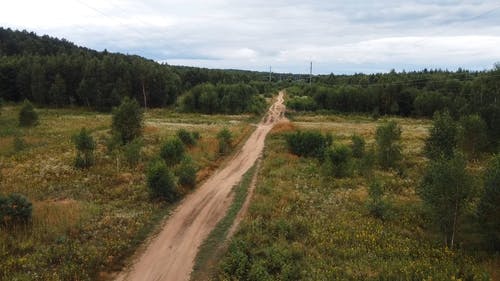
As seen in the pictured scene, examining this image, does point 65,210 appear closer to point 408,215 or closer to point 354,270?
point 354,270

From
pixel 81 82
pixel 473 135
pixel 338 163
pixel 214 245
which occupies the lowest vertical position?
pixel 214 245

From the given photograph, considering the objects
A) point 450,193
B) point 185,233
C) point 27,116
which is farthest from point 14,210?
point 27,116

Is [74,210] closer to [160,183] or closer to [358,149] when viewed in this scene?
[160,183]

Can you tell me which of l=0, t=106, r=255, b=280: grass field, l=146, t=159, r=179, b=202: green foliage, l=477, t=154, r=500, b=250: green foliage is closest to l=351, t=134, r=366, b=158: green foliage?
l=0, t=106, r=255, b=280: grass field

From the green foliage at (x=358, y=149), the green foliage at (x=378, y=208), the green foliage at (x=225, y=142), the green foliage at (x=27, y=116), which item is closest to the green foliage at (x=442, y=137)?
the green foliage at (x=358, y=149)

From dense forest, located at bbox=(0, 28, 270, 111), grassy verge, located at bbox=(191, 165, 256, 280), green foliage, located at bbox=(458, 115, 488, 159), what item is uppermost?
dense forest, located at bbox=(0, 28, 270, 111)

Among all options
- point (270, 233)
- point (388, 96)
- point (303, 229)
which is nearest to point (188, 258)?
point (270, 233)

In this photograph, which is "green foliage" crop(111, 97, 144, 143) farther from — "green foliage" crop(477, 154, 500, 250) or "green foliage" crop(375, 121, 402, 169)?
"green foliage" crop(477, 154, 500, 250)
